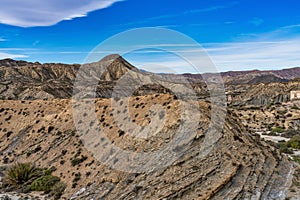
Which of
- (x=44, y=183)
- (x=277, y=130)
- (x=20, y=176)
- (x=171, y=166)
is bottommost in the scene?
(x=277, y=130)

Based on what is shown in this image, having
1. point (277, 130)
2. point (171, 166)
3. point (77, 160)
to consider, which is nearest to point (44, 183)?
point (77, 160)

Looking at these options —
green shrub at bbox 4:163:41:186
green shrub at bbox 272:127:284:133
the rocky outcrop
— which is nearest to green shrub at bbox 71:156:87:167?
the rocky outcrop

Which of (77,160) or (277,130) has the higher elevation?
(77,160)

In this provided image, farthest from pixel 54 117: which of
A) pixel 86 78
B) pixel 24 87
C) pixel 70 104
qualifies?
pixel 86 78

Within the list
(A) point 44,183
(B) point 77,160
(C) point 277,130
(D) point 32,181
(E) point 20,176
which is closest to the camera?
(A) point 44,183

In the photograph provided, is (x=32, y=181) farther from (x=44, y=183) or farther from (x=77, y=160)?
(x=77, y=160)

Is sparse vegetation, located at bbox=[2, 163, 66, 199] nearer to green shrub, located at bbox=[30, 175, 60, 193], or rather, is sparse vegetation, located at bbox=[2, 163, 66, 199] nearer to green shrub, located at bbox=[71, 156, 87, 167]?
green shrub, located at bbox=[30, 175, 60, 193]

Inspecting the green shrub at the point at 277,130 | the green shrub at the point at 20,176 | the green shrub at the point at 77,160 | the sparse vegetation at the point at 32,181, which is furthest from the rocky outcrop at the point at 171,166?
the green shrub at the point at 277,130

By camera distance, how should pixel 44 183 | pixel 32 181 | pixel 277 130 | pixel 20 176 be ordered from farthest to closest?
pixel 277 130 < pixel 20 176 < pixel 32 181 < pixel 44 183

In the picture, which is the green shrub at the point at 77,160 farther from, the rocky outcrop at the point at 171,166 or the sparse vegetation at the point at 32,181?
the sparse vegetation at the point at 32,181
